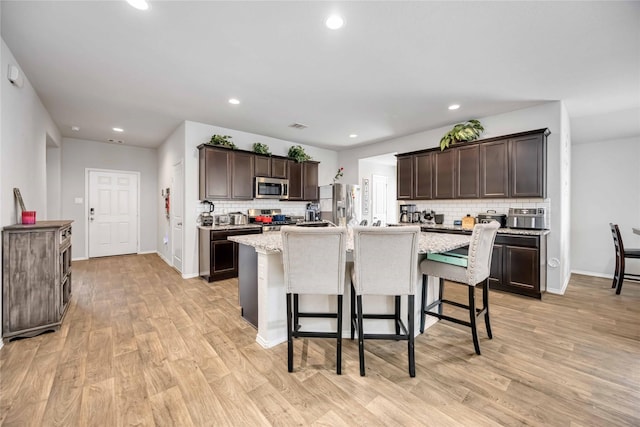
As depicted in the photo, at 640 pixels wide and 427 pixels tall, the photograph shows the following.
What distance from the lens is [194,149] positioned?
4723 mm

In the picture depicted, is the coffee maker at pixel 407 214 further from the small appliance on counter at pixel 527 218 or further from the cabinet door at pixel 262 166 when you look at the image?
the cabinet door at pixel 262 166

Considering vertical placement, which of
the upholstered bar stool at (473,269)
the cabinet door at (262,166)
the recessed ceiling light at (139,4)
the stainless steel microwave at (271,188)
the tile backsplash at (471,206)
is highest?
the recessed ceiling light at (139,4)

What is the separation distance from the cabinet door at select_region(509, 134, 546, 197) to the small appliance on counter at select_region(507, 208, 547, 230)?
28 centimetres

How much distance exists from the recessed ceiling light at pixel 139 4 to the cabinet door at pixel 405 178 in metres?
4.41

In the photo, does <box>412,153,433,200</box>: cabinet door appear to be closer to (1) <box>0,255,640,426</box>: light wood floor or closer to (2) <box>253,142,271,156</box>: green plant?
(1) <box>0,255,640,426</box>: light wood floor

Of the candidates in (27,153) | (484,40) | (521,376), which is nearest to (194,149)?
(27,153)

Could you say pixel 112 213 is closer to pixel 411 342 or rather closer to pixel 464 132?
pixel 411 342

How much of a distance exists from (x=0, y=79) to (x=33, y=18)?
67cm

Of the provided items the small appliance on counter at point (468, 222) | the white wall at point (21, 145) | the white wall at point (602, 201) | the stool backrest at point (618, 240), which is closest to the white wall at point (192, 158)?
the white wall at point (21, 145)

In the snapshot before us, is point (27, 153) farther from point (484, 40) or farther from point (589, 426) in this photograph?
point (589, 426)

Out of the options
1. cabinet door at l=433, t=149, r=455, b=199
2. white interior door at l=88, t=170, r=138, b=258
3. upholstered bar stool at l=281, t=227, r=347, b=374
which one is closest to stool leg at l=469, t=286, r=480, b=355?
upholstered bar stool at l=281, t=227, r=347, b=374

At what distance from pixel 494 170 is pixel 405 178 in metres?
1.52

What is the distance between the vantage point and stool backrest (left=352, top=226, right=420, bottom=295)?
6.05 feet

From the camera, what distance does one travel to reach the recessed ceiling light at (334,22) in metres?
2.09
